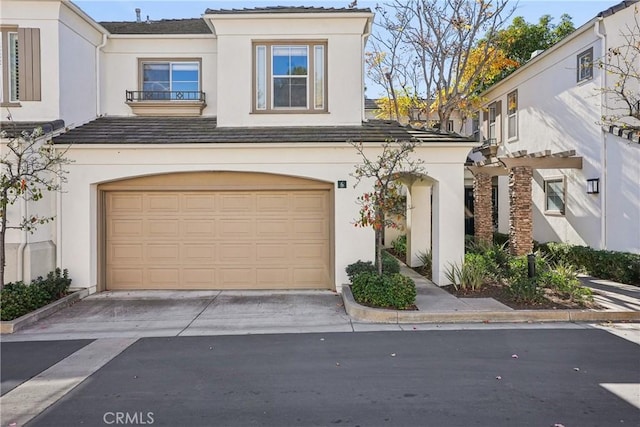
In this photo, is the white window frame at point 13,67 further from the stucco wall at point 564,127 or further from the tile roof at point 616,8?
the tile roof at point 616,8

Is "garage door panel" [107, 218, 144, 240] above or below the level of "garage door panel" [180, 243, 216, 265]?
above

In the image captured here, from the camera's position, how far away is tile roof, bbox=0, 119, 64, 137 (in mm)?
9562

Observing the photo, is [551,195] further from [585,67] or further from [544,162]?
[585,67]

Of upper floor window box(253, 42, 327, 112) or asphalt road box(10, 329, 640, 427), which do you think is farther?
upper floor window box(253, 42, 327, 112)

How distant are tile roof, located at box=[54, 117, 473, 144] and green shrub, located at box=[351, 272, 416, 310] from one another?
3289mm

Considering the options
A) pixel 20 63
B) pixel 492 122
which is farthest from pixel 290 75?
pixel 492 122

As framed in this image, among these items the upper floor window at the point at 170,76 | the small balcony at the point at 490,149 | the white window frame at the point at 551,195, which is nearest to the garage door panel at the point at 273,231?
the upper floor window at the point at 170,76

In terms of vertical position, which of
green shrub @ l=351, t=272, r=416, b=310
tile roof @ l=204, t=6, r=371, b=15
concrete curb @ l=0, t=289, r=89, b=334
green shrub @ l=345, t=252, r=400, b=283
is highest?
tile roof @ l=204, t=6, r=371, b=15

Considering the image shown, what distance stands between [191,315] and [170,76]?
724cm

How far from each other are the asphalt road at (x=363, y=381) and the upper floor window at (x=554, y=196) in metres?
7.97

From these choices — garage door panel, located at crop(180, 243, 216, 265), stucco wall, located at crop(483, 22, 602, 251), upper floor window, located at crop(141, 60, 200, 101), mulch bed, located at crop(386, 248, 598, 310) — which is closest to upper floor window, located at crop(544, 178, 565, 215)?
stucco wall, located at crop(483, 22, 602, 251)

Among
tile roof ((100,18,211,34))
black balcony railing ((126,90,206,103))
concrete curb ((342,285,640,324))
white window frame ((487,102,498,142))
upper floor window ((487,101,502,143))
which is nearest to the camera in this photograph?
concrete curb ((342,285,640,324))

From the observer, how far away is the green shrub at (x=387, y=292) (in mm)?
8039

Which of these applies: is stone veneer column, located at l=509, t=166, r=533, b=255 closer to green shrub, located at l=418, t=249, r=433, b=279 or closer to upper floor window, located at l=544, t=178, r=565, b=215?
green shrub, located at l=418, t=249, r=433, b=279
